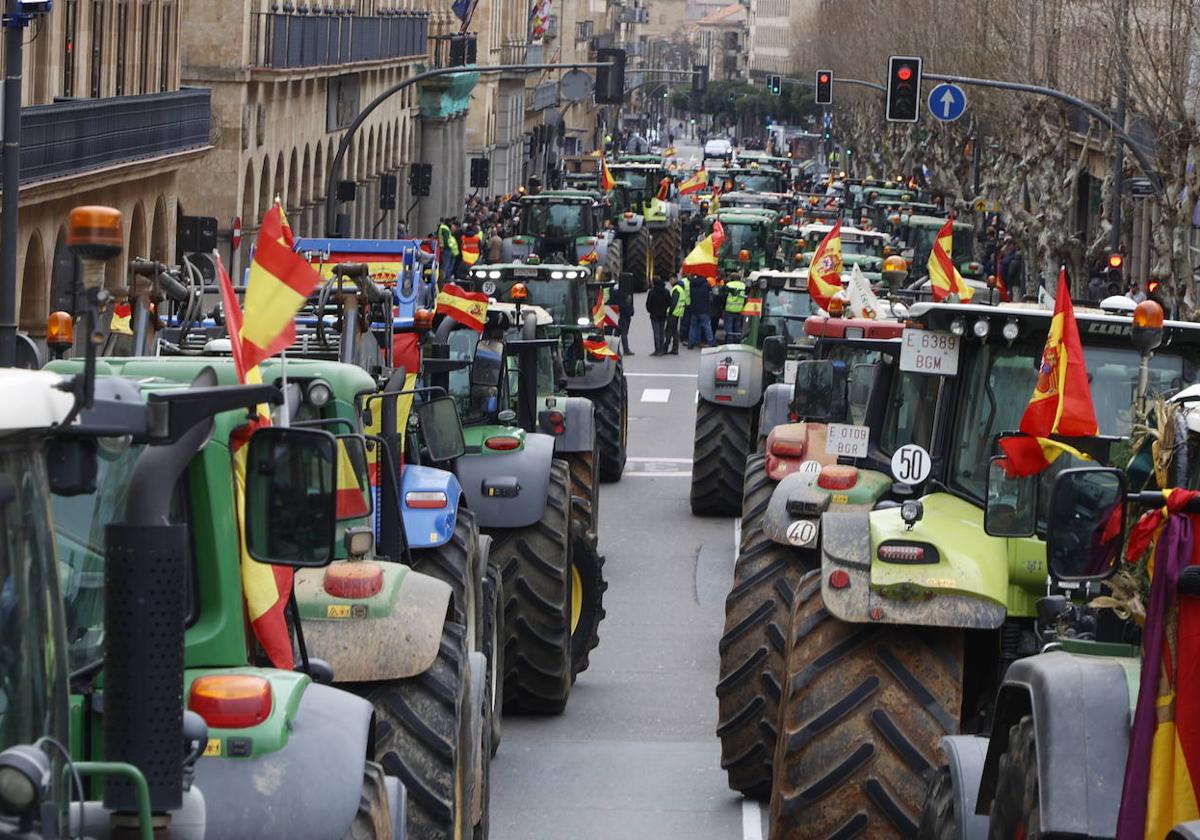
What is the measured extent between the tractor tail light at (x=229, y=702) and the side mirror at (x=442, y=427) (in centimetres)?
571

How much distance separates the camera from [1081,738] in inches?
243

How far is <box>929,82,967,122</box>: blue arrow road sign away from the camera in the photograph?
135 ft

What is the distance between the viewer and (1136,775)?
579cm

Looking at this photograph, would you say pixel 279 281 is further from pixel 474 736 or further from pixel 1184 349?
pixel 1184 349

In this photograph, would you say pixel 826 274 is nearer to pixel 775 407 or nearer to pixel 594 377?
pixel 775 407

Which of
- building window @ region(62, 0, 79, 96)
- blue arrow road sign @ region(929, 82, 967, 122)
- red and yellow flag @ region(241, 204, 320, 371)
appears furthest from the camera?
blue arrow road sign @ region(929, 82, 967, 122)

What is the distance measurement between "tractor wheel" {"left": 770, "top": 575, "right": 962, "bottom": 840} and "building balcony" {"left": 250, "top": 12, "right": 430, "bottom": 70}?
36.1 m

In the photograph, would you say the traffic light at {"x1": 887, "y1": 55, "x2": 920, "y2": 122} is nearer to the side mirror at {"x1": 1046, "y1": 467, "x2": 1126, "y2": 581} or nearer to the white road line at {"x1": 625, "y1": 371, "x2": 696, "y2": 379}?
the white road line at {"x1": 625, "y1": 371, "x2": 696, "y2": 379}

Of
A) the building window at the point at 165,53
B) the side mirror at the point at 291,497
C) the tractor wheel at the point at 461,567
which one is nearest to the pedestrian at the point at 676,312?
the building window at the point at 165,53

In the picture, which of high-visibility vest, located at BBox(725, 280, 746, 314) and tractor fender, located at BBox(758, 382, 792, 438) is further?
high-visibility vest, located at BBox(725, 280, 746, 314)

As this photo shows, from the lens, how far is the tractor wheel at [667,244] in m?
56.4

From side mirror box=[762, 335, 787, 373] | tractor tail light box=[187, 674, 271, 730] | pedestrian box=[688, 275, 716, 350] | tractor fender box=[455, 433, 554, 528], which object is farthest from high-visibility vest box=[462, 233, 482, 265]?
tractor tail light box=[187, 674, 271, 730]

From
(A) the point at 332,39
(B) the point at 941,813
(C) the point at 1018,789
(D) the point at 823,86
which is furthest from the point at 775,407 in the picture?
(A) the point at 332,39

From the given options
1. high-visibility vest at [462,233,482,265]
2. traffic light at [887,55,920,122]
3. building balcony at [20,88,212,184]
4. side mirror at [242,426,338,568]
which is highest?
traffic light at [887,55,920,122]
